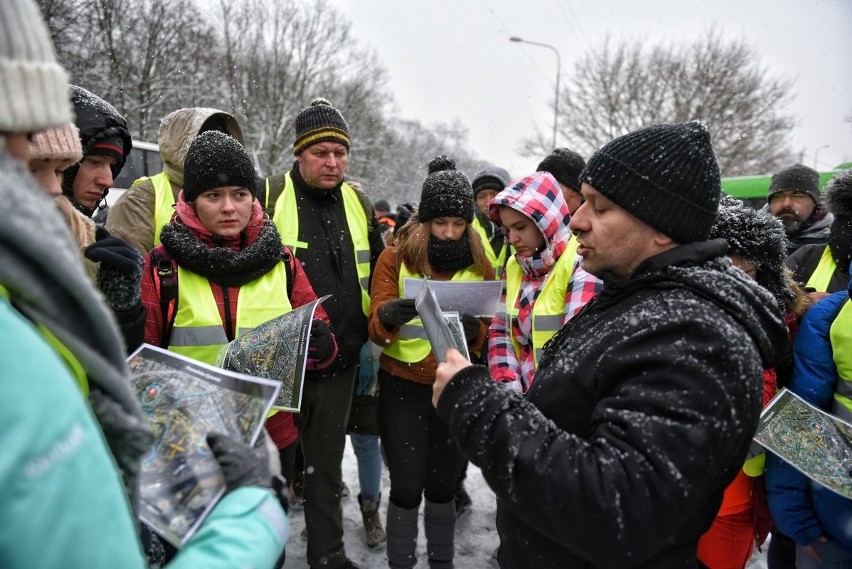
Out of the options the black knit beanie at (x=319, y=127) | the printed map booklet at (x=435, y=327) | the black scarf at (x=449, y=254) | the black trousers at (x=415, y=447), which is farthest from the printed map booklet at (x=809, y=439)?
the black knit beanie at (x=319, y=127)

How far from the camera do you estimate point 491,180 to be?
5.18m

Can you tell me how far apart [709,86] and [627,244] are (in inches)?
1016

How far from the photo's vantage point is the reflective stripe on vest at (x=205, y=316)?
2246mm

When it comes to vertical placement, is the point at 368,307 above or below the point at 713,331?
below

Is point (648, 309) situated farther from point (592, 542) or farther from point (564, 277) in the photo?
point (564, 277)

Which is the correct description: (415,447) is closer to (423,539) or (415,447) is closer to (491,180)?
(423,539)

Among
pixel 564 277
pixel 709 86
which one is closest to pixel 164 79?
pixel 564 277

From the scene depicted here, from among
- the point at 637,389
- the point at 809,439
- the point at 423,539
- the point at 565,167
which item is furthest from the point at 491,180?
the point at 637,389

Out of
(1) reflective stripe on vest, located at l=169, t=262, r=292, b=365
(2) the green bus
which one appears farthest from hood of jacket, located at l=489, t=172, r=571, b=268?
(2) the green bus

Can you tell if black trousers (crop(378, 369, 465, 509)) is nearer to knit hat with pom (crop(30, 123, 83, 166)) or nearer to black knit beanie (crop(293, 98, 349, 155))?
black knit beanie (crop(293, 98, 349, 155))

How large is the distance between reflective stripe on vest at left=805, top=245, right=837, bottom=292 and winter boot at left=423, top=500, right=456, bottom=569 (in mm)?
2598

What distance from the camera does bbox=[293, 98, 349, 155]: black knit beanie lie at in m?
3.25

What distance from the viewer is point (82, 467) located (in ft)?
2.20

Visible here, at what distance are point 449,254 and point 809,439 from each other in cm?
190
